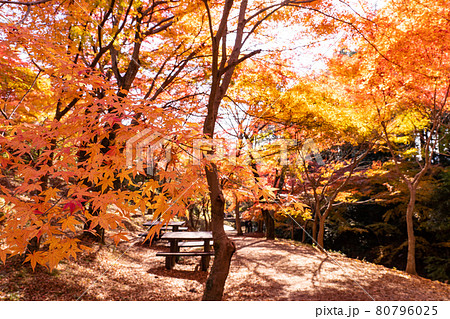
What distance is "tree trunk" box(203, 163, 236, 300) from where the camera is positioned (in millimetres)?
2910

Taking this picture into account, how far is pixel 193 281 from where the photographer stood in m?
5.26

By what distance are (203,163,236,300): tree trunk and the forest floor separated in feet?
3.32

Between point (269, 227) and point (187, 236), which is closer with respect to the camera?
point (187, 236)

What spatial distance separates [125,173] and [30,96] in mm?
4240

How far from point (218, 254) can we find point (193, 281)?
2630mm

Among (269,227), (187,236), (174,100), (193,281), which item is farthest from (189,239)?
(269,227)

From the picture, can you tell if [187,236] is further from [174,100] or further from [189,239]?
[174,100]

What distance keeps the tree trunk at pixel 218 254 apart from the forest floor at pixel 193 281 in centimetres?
101

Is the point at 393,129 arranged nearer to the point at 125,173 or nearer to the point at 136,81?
the point at 136,81

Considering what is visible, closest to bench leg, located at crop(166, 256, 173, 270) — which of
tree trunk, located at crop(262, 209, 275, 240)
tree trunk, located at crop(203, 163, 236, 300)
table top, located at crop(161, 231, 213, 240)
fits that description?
table top, located at crop(161, 231, 213, 240)

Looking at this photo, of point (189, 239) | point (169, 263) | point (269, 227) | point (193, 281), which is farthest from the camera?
point (269, 227)

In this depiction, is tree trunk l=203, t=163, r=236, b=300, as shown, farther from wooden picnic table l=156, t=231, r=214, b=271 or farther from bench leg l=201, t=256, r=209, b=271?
bench leg l=201, t=256, r=209, b=271

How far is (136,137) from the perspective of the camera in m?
2.05

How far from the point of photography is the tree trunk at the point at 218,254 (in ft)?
9.55
